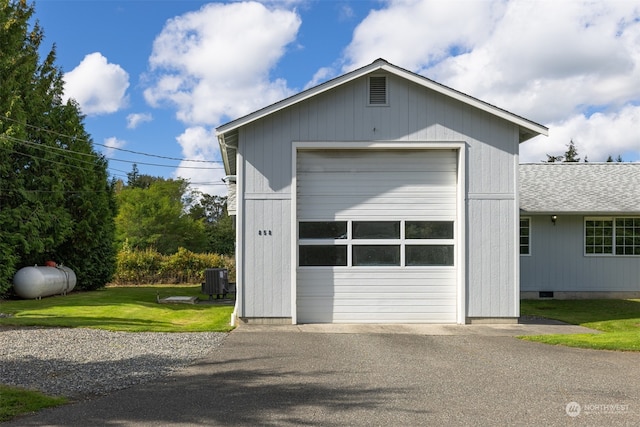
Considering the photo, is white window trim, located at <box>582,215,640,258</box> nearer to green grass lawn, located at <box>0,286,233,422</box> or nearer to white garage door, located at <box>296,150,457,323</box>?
white garage door, located at <box>296,150,457,323</box>

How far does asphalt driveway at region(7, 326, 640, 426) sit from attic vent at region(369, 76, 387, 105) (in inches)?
206

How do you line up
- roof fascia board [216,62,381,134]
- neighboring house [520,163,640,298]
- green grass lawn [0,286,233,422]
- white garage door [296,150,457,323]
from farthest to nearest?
neighboring house [520,163,640,298] < white garage door [296,150,457,323] < roof fascia board [216,62,381,134] < green grass lawn [0,286,233,422]

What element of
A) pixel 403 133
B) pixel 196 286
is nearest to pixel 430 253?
pixel 403 133

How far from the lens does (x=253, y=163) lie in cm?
1247

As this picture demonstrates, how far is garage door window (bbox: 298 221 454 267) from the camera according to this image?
1277cm

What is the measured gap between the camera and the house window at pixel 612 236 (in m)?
18.9

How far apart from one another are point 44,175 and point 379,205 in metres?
15.0

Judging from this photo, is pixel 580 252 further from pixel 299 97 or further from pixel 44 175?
pixel 44 175

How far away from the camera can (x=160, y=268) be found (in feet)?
96.9

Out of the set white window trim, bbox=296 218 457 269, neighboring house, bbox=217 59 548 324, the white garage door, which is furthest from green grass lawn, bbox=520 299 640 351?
white window trim, bbox=296 218 457 269

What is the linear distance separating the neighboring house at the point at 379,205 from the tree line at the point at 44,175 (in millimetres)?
11502

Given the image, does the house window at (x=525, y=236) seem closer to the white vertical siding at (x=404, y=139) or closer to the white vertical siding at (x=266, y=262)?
the white vertical siding at (x=404, y=139)

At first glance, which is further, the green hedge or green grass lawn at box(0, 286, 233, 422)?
the green hedge

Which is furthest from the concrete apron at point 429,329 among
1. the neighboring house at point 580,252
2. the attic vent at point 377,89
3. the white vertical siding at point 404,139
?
the neighboring house at point 580,252
